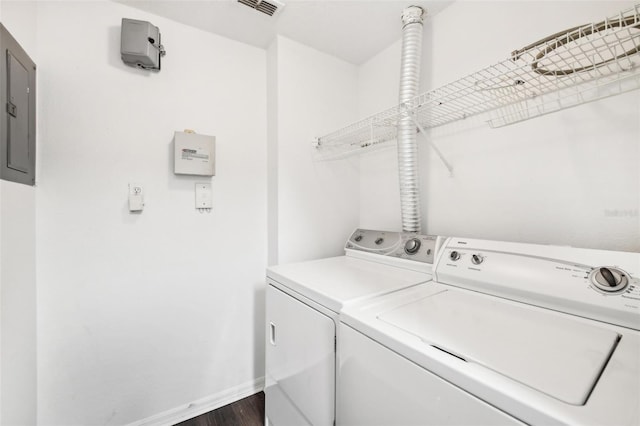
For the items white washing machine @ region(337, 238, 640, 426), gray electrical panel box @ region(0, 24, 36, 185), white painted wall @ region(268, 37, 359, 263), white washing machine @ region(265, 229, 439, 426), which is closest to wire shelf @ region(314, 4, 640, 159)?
white painted wall @ region(268, 37, 359, 263)

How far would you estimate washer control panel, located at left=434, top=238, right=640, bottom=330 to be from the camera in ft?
2.49

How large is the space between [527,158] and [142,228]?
6.99 feet

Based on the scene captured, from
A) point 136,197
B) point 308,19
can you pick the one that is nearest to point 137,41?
point 136,197

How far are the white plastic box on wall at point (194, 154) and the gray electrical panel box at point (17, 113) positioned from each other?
0.62 m

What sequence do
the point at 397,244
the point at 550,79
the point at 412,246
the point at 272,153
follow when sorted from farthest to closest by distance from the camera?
the point at 272,153
the point at 397,244
the point at 412,246
the point at 550,79

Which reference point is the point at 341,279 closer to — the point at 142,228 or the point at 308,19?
the point at 142,228

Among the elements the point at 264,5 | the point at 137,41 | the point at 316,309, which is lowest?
the point at 316,309

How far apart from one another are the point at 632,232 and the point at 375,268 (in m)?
1.02

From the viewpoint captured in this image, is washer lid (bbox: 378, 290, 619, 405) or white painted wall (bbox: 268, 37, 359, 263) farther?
white painted wall (bbox: 268, 37, 359, 263)

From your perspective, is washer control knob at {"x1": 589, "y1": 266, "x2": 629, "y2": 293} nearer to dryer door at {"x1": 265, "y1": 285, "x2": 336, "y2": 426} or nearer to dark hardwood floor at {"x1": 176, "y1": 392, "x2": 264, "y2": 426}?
dryer door at {"x1": 265, "y1": 285, "x2": 336, "y2": 426}

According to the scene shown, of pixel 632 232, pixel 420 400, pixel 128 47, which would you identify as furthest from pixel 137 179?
pixel 632 232

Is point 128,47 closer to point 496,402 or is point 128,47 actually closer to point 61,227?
point 61,227

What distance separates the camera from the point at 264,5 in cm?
153

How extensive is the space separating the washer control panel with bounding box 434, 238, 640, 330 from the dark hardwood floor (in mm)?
1501
